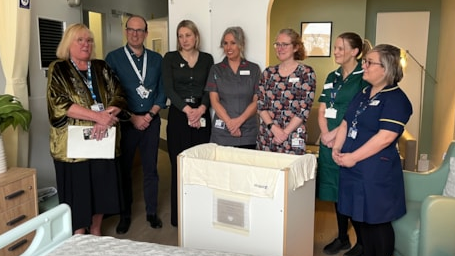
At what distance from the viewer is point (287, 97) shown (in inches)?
108

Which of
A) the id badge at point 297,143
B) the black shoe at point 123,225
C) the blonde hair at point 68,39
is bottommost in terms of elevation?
the black shoe at point 123,225

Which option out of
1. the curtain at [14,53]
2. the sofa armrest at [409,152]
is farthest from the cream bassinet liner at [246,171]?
the sofa armrest at [409,152]

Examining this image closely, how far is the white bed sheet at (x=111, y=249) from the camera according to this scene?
1.62m

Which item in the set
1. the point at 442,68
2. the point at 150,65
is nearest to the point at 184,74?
the point at 150,65

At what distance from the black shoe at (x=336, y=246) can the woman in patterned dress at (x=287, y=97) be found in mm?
731

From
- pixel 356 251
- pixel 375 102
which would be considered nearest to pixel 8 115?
pixel 375 102

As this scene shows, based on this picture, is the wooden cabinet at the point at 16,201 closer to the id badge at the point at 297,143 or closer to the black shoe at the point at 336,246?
the id badge at the point at 297,143

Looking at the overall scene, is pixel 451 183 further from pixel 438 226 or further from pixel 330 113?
pixel 330 113

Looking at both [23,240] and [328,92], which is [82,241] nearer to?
[23,240]

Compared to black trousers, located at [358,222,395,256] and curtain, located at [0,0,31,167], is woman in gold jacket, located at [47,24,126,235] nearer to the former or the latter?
curtain, located at [0,0,31,167]

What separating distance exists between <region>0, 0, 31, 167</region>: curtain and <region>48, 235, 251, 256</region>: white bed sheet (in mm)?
1390

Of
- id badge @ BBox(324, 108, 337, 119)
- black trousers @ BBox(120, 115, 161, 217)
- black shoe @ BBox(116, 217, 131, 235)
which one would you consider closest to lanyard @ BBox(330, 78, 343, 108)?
id badge @ BBox(324, 108, 337, 119)

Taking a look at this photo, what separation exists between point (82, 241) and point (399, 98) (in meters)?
1.68

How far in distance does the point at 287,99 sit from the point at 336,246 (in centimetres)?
111
